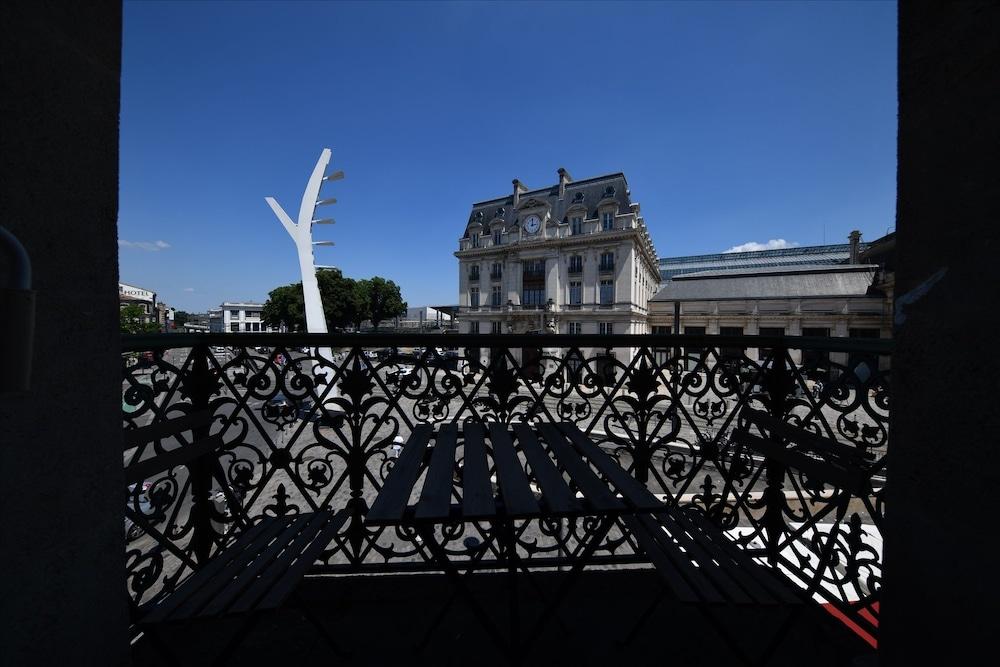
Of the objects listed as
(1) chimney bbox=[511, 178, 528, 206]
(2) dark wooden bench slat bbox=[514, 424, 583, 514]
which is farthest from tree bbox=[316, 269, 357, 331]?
(2) dark wooden bench slat bbox=[514, 424, 583, 514]

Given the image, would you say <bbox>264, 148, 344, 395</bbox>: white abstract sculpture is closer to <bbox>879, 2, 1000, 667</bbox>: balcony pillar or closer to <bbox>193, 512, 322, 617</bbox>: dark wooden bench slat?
<bbox>193, 512, 322, 617</bbox>: dark wooden bench slat

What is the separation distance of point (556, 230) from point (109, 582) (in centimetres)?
3546

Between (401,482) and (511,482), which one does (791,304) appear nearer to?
(511,482)

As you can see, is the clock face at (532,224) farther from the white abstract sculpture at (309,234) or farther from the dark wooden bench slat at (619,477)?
the dark wooden bench slat at (619,477)

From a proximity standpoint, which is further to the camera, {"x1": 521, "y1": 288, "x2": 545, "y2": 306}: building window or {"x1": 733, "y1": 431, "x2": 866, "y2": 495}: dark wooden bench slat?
{"x1": 521, "y1": 288, "x2": 545, "y2": 306}: building window

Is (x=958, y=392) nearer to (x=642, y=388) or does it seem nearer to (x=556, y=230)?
(x=642, y=388)

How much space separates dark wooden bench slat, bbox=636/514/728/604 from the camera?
144cm

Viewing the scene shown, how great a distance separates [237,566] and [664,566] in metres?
1.73

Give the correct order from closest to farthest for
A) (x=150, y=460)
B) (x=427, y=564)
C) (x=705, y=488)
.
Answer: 1. (x=150, y=460)
2. (x=427, y=564)
3. (x=705, y=488)

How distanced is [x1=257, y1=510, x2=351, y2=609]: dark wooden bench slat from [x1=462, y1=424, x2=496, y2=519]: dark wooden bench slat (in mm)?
692

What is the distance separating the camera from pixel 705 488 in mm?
2482

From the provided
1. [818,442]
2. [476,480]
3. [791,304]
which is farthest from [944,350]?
[791,304]

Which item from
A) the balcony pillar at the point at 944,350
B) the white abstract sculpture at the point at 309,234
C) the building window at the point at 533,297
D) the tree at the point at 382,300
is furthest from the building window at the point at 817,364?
the tree at the point at 382,300

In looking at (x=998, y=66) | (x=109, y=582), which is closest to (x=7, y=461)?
(x=109, y=582)
